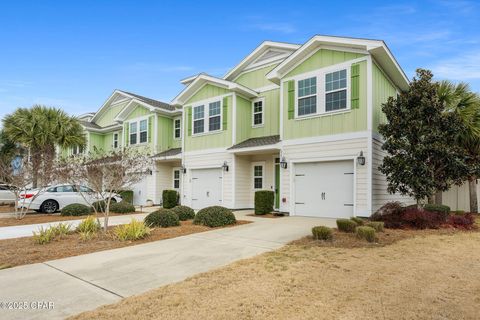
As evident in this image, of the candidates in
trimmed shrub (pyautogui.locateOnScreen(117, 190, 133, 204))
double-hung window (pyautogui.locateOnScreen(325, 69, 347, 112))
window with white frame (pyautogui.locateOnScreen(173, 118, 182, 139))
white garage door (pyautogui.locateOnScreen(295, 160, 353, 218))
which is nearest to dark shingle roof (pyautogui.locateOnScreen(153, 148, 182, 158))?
window with white frame (pyautogui.locateOnScreen(173, 118, 182, 139))

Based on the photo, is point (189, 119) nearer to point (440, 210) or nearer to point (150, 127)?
point (150, 127)

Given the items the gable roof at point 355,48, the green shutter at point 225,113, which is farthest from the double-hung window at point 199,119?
the gable roof at point 355,48

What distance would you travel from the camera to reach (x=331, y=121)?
12656 mm

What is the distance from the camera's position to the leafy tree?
34.4 ft

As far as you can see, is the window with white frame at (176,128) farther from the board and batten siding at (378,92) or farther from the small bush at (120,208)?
the board and batten siding at (378,92)

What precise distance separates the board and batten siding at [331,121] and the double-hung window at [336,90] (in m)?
0.31

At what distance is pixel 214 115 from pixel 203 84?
75.4 inches

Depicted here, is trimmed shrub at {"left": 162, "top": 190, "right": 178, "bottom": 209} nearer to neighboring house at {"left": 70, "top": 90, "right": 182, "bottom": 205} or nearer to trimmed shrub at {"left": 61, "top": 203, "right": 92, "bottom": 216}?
neighboring house at {"left": 70, "top": 90, "right": 182, "bottom": 205}

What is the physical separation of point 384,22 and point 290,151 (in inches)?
250

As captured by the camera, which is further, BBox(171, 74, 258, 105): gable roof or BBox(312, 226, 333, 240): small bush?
BBox(171, 74, 258, 105): gable roof

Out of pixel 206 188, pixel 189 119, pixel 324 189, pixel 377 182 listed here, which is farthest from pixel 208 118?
pixel 377 182

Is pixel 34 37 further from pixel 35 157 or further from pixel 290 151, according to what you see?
pixel 290 151

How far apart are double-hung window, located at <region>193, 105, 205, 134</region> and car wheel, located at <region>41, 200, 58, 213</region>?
7946 millimetres

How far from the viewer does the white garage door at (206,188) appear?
17.1 m
